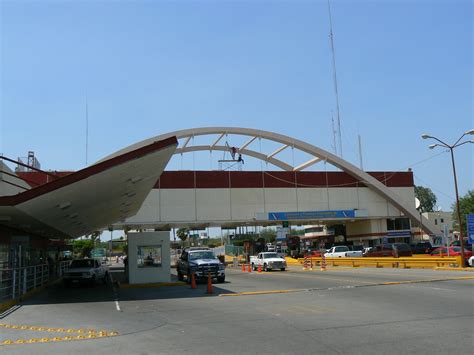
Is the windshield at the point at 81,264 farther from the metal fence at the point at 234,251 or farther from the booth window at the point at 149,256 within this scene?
the metal fence at the point at 234,251

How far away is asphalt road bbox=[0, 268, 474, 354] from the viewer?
9391 millimetres

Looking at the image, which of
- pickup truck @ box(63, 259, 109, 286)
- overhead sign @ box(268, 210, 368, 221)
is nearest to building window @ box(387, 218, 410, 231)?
overhead sign @ box(268, 210, 368, 221)

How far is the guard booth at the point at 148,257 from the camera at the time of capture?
28.2m

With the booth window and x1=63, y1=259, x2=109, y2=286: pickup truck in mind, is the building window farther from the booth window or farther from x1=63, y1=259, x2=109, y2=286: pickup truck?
x1=63, y1=259, x2=109, y2=286: pickup truck

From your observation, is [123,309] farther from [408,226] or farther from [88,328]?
[408,226]

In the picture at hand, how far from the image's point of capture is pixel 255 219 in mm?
63125

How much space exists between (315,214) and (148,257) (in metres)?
A: 38.7

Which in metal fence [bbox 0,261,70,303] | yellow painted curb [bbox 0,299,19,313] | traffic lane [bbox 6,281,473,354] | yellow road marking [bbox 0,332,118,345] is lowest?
traffic lane [bbox 6,281,473,354]

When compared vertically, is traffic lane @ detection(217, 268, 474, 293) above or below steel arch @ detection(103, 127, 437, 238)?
below

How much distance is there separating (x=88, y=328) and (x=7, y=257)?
1671cm

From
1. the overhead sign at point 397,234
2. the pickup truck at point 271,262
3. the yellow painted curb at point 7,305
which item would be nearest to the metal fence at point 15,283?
the yellow painted curb at point 7,305

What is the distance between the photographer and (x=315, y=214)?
2537 inches

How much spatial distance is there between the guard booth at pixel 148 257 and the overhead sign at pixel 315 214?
34643mm

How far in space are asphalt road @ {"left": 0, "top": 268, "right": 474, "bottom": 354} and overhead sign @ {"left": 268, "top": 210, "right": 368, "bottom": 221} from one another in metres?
42.7
